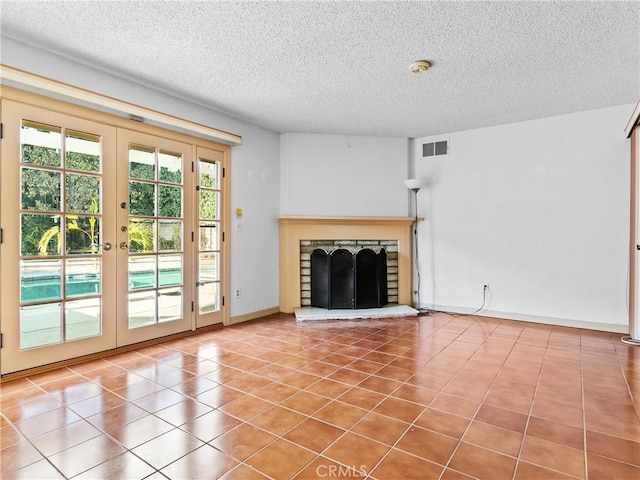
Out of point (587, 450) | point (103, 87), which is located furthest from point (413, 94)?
point (587, 450)

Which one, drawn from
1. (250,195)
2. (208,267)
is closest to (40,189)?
(208,267)

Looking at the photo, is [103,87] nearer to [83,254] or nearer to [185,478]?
[83,254]

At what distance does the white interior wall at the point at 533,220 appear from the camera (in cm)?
406

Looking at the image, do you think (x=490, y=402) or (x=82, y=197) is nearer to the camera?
(x=490, y=402)

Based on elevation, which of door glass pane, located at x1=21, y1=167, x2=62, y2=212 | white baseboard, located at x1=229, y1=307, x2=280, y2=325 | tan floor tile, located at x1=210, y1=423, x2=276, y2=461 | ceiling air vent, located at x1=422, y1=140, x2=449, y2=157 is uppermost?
ceiling air vent, located at x1=422, y1=140, x2=449, y2=157

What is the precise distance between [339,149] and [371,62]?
7.19ft

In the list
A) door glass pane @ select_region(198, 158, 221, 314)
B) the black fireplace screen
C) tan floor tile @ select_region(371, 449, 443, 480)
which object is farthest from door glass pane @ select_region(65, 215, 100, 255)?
tan floor tile @ select_region(371, 449, 443, 480)

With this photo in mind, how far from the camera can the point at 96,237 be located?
3.17 metres

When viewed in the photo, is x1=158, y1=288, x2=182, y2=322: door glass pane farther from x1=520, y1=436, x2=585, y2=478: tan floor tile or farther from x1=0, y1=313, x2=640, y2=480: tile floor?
x1=520, y1=436, x2=585, y2=478: tan floor tile

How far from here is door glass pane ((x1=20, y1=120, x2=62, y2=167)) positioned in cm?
275

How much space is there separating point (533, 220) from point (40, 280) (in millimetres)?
5079

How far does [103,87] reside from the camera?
3139mm

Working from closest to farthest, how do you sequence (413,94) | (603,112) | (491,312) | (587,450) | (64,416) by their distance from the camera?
(587,450)
(64,416)
(413,94)
(603,112)
(491,312)

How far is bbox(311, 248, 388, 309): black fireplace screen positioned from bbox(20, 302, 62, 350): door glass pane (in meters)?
2.96
